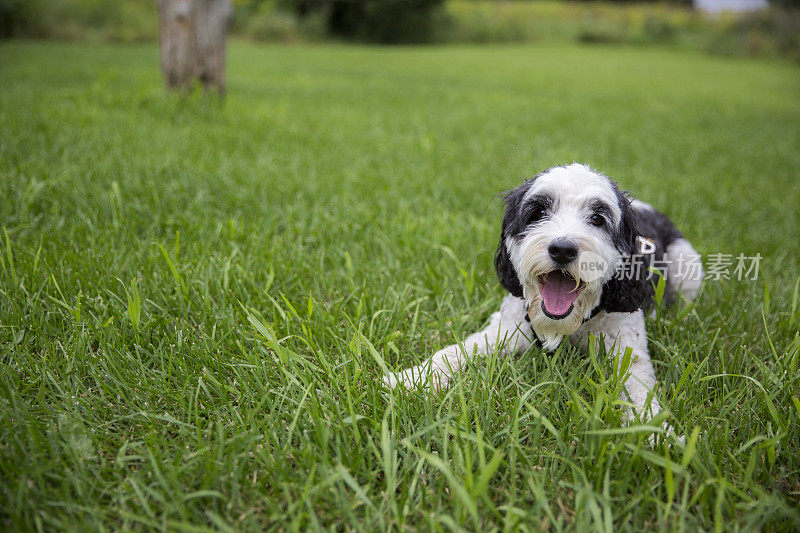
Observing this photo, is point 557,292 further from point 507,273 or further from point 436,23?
point 436,23

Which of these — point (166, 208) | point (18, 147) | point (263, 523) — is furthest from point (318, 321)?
point (18, 147)

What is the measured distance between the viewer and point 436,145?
7094 mm

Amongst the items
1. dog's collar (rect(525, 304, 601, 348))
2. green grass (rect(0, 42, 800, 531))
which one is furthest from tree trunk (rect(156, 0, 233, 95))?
dog's collar (rect(525, 304, 601, 348))

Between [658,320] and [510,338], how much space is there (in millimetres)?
938

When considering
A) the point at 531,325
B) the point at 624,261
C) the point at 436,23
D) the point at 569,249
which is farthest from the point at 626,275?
the point at 436,23

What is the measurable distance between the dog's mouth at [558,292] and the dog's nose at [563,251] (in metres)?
0.11

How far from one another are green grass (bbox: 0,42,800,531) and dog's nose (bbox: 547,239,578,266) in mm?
467

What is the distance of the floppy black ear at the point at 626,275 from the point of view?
2336mm

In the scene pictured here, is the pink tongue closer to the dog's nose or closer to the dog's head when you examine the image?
the dog's head

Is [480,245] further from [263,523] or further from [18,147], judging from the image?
[18,147]

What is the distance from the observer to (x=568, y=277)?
2.33 meters

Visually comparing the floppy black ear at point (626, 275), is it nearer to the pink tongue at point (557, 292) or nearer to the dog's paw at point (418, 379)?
the pink tongue at point (557, 292)

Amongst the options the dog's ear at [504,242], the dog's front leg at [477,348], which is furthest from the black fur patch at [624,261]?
the dog's front leg at [477,348]

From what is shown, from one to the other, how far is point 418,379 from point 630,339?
1066 mm
